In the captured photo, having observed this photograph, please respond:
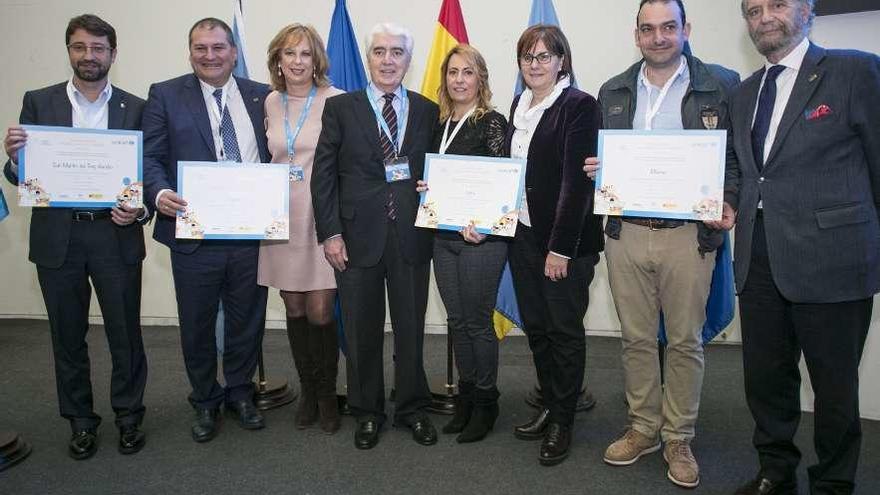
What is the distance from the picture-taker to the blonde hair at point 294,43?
3010 mm

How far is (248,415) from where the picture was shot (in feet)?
11.0

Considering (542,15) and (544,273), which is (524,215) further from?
(542,15)

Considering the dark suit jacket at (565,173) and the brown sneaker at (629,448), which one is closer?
the dark suit jacket at (565,173)

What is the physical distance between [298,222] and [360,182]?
438 mm

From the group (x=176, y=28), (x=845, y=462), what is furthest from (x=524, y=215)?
(x=176, y=28)

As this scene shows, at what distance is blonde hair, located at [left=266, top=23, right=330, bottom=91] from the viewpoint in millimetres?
3010

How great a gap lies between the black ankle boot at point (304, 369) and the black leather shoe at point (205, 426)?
42cm

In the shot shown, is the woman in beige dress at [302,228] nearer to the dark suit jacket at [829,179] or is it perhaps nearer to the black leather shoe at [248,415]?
the black leather shoe at [248,415]

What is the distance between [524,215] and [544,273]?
0.28 metres

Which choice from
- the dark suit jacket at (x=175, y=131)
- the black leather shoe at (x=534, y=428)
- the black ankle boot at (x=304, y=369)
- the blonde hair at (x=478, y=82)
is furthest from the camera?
the black ankle boot at (x=304, y=369)

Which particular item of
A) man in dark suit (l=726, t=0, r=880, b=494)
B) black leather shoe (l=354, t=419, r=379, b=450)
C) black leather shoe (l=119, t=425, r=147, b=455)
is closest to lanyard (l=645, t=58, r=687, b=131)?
man in dark suit (l=726, t=0, r=880, b=494)

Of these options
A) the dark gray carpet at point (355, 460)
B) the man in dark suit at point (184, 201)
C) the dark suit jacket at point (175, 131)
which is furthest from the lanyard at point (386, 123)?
the dark gray carpet at point (355, 460)

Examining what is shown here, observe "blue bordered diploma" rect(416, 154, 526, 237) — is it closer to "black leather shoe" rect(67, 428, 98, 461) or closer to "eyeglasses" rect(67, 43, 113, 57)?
"eyeglasses" rect(67, 43, 113, 57)

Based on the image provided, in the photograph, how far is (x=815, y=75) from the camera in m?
2.19
